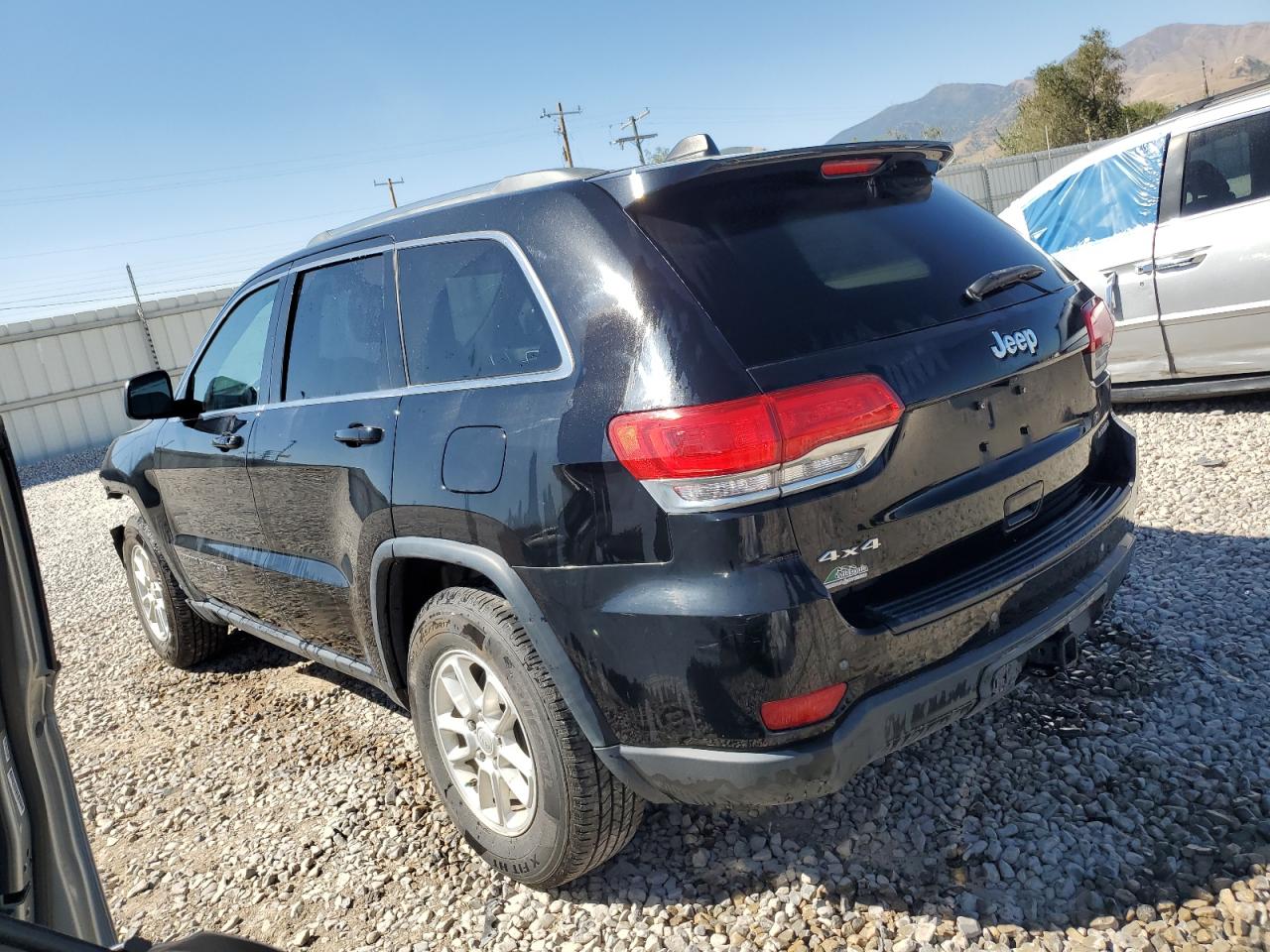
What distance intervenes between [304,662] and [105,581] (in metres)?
3.77

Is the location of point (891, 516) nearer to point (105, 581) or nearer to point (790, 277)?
point (790, 277)

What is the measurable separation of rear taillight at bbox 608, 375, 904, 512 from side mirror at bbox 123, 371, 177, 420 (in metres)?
2.69

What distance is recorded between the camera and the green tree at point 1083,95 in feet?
167

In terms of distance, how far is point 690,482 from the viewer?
1849 millimetres

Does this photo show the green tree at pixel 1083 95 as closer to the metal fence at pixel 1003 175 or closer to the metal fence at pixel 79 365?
the metal fence at pixel 1003 175

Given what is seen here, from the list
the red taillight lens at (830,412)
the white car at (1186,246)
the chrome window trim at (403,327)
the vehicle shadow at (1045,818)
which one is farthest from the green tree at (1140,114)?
the red taillight lens at (830,412)

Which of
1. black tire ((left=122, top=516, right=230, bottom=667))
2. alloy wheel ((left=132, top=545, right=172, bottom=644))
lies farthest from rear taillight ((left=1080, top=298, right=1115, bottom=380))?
alloy wheel ((left=132, top=545, right=172, bottom=644))

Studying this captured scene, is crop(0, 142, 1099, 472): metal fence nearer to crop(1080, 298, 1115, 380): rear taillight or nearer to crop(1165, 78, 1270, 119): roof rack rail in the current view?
crop(1165, 78, 1270, 119): roof rack rail

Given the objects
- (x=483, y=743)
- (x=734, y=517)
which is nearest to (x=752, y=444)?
(x=734, y=517)

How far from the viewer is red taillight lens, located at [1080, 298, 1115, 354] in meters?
2.51

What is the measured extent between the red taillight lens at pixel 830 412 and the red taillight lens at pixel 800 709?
1.60 ft

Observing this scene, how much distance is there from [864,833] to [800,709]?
2.72ft

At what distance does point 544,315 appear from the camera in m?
2.19

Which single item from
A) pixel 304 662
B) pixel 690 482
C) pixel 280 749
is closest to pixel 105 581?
pixel 304 662
